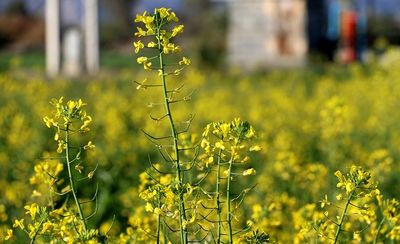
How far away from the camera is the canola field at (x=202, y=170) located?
1880 mm

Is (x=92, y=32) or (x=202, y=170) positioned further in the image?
(x=92, y=32)

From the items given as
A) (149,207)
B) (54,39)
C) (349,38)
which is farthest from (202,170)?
(349,38)

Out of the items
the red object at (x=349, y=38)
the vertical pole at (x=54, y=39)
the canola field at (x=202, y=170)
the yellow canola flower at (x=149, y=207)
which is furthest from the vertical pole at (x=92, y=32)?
the yellow canola flower at (x=149, y=207)

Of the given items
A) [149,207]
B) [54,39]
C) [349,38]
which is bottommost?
[349,38]

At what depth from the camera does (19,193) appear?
4078 millimetres

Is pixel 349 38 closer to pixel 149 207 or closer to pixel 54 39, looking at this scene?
pixel 54 39

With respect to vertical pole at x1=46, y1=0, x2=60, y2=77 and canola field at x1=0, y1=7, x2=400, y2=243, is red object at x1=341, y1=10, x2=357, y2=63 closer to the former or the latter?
vertical pole at x1=46, y1=0, x2=60, y2=77

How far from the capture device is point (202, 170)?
2.15 metres

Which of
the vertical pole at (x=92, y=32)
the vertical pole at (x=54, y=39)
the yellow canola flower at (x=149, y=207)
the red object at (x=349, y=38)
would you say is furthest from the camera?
the red object at (x=349, y=38)

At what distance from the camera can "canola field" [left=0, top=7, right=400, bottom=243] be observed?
1.88 metres

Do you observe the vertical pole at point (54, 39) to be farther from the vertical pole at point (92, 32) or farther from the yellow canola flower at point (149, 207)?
the yellow canola flower at point (149, 207)

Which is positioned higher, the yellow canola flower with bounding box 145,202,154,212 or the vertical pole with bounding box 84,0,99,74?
the yellow canola flower with bounding box 145,202,154,212

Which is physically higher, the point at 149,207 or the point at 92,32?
the point at 149,207

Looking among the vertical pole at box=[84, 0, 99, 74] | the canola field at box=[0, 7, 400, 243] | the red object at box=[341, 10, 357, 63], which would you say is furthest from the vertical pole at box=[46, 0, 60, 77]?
the canola field at box=[0, 7, 400, 243]
